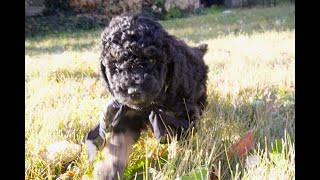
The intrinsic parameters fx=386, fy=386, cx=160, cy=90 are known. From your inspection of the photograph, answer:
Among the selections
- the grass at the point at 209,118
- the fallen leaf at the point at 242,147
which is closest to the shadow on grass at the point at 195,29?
the grass at the point at 209,118

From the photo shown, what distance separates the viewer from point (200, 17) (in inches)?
423

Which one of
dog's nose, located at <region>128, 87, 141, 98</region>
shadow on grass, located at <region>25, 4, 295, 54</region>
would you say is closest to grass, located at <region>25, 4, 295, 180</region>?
dog's nose, located at <region>128, 87, 141, 98</region>

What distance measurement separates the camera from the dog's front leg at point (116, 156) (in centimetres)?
190

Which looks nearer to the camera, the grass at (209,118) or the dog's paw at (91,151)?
the grass at (209,118)

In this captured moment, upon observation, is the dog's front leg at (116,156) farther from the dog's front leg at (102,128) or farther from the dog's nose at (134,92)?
the dog's nose at (134,92)

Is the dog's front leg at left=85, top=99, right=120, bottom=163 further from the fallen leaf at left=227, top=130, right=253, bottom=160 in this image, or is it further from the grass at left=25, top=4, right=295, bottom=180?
the fallen leaf at left=227, top=130, right=253, bottom=160

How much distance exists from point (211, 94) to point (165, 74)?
43.1 inches

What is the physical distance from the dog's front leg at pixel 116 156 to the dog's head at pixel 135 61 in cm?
19

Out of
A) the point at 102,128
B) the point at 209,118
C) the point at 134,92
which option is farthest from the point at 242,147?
the point at 102,128

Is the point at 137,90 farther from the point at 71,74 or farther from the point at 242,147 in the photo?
the point at 71,74

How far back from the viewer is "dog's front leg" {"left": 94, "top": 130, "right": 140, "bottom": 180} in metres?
1.90

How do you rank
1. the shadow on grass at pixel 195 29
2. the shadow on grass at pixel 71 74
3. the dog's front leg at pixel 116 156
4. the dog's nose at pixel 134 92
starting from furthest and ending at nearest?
the shadow on grass at pixel 195 29 < the shadow on grass at pixel 71 74 < the dog's nose at pixel 134 92 < the dog's front leg at pixel 116 156

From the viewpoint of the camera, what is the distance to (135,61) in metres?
2.10

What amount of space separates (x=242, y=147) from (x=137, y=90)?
65 cm
